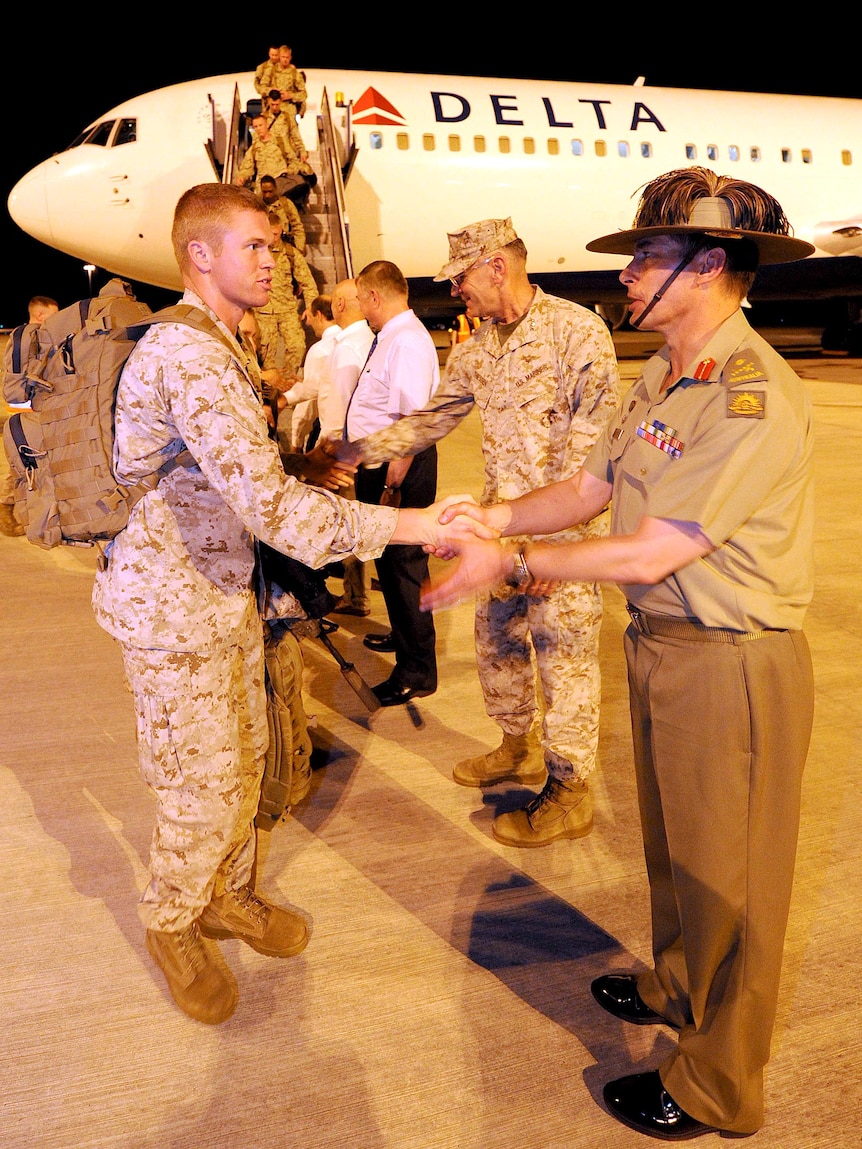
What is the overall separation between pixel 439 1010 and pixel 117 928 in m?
1.09

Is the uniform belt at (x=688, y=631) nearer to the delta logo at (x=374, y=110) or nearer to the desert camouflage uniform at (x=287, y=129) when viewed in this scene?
the desert camouflage uniform at (x=287, y=129)

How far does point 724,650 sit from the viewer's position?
195 cm

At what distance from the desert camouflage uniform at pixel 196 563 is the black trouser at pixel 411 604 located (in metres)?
1.88

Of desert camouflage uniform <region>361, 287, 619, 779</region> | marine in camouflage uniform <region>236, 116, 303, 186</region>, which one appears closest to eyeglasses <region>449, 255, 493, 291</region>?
desert camouflage uniform <region>361, 287, 619, 779</region>

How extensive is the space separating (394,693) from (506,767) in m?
0.92

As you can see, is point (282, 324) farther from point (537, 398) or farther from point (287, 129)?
point (537, 398)

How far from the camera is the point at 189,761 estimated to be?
2.48 metres

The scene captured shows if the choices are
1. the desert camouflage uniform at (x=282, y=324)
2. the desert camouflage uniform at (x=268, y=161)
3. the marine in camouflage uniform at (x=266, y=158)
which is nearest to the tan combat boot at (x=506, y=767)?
the desert camouflage uniform at (x=282, y=324)

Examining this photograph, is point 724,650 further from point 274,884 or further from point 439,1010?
point 274,884

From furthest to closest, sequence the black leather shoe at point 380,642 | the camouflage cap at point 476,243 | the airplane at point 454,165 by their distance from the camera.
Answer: the airplane at point 454,165 < the black leather shoe at point 380,642 < the camouflage cap at point 476,243

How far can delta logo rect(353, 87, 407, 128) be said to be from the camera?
1390cm

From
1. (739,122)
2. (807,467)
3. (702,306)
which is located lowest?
(807,467)

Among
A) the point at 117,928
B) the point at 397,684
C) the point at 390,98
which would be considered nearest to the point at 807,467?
the point at 117,928

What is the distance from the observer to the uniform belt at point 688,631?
1.94 meters
